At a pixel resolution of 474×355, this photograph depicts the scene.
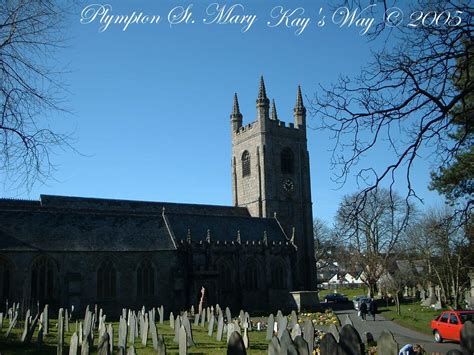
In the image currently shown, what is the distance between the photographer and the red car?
61.7ft

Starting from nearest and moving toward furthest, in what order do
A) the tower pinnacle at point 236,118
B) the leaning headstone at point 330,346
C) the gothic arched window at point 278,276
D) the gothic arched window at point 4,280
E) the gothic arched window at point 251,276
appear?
the leaning headstone at point 330,346, the gothic arched window at point 4,280, the gothic arched window at point 251,276, the gothic arched window at point 278,276, the tower pinnacle at point 236,118

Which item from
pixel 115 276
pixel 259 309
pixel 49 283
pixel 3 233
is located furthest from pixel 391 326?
pixel 3 233

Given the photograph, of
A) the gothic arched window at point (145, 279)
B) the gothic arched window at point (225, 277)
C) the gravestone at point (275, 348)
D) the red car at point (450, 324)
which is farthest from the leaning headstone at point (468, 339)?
the gothic arched window at point (225, 277)

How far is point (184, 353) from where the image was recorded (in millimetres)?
11445

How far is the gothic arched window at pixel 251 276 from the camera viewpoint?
39281mm

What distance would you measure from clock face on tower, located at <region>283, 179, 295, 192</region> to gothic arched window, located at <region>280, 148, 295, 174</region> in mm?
1069

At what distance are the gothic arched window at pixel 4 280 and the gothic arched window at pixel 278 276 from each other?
20115mm

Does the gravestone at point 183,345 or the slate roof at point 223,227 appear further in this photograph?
the slate roof at point 223,227

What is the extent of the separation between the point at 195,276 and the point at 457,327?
2044 centimetres

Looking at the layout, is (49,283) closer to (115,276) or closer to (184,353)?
(115,276)

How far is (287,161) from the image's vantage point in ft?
172

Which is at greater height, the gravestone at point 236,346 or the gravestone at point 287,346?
the gravestone at point 236,346

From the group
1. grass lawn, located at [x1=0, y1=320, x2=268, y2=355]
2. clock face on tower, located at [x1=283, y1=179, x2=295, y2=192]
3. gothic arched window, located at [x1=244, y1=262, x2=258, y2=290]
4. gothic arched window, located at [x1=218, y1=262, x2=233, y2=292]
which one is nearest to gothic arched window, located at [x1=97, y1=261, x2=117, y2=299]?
gothic arched window, located at [x1=218, y1=262, x2=233, y2=292]

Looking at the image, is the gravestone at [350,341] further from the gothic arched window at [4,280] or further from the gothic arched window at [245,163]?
the gothic arched window at [245,163]
